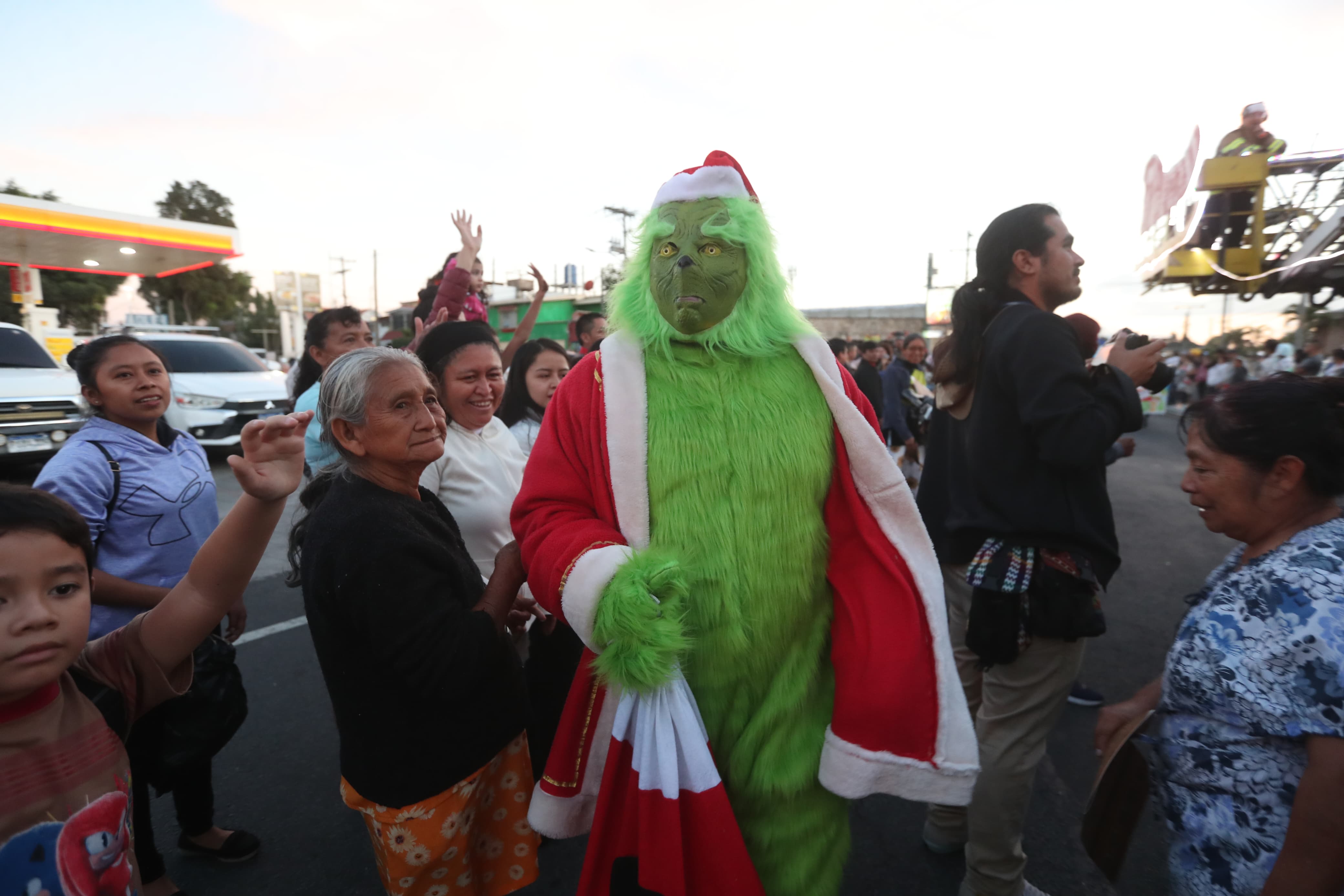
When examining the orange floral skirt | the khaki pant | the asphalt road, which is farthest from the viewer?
the asphalt road

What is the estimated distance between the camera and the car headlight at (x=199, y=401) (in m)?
9.05

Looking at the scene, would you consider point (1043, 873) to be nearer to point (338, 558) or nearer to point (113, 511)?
point (338, 558)

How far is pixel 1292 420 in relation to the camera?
1.33 meters

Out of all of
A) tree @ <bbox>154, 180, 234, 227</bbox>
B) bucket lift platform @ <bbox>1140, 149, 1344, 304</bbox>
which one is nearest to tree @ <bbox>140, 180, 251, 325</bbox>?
tree @ <bbox>154, 180, 234, 227</bbox>

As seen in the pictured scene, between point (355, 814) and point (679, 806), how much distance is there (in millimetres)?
2053

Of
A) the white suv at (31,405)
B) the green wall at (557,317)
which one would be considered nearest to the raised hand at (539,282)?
the white suv at (31,405)

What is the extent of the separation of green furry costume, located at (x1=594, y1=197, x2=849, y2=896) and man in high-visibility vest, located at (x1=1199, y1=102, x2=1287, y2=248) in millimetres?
7733

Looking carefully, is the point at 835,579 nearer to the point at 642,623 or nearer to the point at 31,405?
the point at 642,623

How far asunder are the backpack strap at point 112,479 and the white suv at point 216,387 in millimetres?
7217

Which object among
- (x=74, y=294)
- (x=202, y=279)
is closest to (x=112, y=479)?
(x=74, y=294)

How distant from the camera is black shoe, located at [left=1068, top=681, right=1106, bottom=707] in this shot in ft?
11.2

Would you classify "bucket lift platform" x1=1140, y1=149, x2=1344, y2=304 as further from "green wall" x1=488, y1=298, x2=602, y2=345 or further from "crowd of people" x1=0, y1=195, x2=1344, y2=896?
"green wall" x1=488, y1=298, x2=602, y2=345

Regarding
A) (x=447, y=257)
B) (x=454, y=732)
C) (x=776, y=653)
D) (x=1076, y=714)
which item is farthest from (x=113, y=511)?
(x=1076, y=714)

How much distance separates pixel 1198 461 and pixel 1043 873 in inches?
66.8
